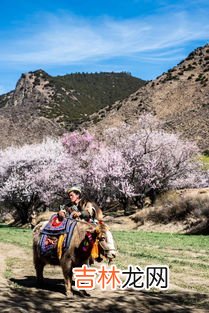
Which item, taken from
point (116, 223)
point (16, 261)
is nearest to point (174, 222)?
point (116, 223)

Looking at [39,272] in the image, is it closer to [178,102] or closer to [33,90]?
[178,102]

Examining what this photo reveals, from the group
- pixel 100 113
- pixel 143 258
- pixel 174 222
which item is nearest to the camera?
pixel 143 258

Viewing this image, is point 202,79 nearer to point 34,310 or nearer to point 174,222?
point 174,222

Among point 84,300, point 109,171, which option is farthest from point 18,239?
point 109,171

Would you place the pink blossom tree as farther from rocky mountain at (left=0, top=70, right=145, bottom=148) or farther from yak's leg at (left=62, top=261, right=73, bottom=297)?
rocky mountain at (left=0, top=70, right=145, bottom=148)

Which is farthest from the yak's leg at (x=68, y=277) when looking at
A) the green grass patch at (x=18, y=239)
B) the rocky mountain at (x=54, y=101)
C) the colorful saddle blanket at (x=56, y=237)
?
the rocky mountain at (x=54, y=101)

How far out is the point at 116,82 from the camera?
521 feet

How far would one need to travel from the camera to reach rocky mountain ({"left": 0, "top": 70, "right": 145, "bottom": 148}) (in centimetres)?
8369

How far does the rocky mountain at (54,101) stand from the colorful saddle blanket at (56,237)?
224 ft

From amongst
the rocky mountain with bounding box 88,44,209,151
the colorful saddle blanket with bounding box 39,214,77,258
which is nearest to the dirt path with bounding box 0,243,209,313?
the colorful saddle blanket with bounding box 39,214,77,258

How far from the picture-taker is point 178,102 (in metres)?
85.1

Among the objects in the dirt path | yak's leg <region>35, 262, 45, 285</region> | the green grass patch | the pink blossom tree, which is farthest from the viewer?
the pink blossom tree

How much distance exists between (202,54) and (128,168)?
70411 millimetres

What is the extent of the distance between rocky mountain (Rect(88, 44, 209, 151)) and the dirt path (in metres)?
61.0
